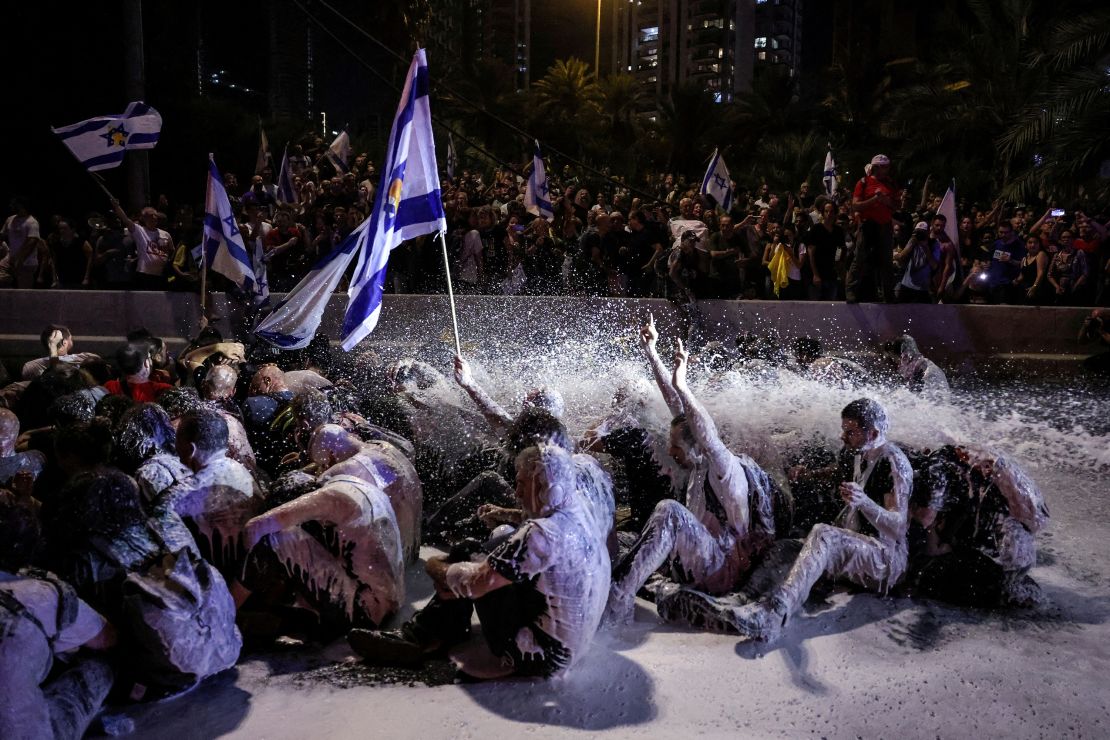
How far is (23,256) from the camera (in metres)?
15.4

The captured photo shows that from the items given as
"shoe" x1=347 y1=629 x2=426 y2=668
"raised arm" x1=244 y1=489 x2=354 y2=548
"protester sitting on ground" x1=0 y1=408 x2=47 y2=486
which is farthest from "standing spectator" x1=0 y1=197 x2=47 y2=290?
"shoe" x1=347 y1=629 x2=426 y2=668

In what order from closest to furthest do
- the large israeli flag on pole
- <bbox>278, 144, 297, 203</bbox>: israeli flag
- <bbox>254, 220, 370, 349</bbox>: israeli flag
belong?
1. the large israeli flag on pole
2. <bbox>254, 220, 370, 349</bbox>: israeli flag
3. <bbox>278, 144, 297, 203</bbox>: israeli flag

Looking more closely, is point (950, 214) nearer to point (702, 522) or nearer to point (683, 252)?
point (683, 252)

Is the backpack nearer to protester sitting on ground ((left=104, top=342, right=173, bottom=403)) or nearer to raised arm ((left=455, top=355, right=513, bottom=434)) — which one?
raised arm ((left=455, top=355, right=513, bottom=434))

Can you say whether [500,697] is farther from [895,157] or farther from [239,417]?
[895,157]

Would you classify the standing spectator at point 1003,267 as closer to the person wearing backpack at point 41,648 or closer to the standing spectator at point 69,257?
the person wearing backpack at point 41,648

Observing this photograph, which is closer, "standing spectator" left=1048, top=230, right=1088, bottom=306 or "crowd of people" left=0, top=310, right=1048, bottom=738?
"crowd of people" left=0, top=310, right=1048, bottom=738

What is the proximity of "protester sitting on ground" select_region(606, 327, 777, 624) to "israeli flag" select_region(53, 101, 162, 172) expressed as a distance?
10744 mm

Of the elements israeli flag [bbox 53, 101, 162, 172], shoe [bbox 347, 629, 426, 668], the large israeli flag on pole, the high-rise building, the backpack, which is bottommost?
shoe [bbox 347, 629, 426, 668]

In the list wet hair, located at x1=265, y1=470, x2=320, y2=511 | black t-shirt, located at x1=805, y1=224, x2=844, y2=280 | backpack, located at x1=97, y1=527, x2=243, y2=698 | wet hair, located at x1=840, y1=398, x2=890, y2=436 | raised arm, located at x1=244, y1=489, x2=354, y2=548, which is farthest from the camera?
black t-shirt, located at x1=805, y1=224, x2=844, y2=280

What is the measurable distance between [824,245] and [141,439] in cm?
1029

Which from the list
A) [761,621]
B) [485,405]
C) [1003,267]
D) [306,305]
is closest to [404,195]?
[306,305]

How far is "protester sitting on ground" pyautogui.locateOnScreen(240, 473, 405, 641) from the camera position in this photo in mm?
4914

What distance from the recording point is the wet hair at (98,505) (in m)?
4.21
